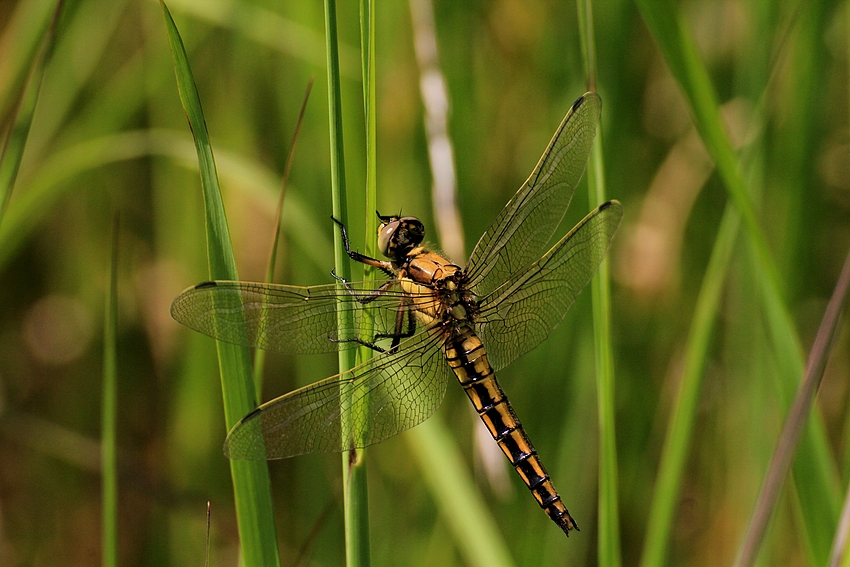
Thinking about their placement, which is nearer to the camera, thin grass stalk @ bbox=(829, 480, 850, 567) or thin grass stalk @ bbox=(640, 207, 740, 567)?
thin grass stalk @ bbox=(829, 480, 850, 567)

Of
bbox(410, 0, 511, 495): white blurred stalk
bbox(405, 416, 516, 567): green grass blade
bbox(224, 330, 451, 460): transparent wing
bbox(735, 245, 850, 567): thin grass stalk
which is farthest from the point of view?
bbox(410, 0, 511, 495): white blurred stalk

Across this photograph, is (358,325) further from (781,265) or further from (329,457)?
(781,265)

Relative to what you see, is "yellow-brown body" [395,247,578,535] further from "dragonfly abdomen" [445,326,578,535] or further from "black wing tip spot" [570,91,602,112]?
"black wing tip spot" [570,91,602,112]

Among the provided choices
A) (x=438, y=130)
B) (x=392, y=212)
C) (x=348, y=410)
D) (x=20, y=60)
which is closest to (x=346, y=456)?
(x=348, y=410)

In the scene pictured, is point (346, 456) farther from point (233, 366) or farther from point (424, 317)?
point (424, 317)

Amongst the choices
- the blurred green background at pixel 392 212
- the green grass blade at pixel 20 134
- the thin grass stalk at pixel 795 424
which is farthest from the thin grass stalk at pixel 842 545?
the green grass blade at pixel 20 134

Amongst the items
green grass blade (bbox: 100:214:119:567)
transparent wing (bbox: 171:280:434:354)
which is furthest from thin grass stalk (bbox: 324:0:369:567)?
green grass blade (bbox: 100:214:119:567)

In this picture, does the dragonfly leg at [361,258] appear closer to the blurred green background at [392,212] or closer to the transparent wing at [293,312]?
the transparent wing at [293,312]
